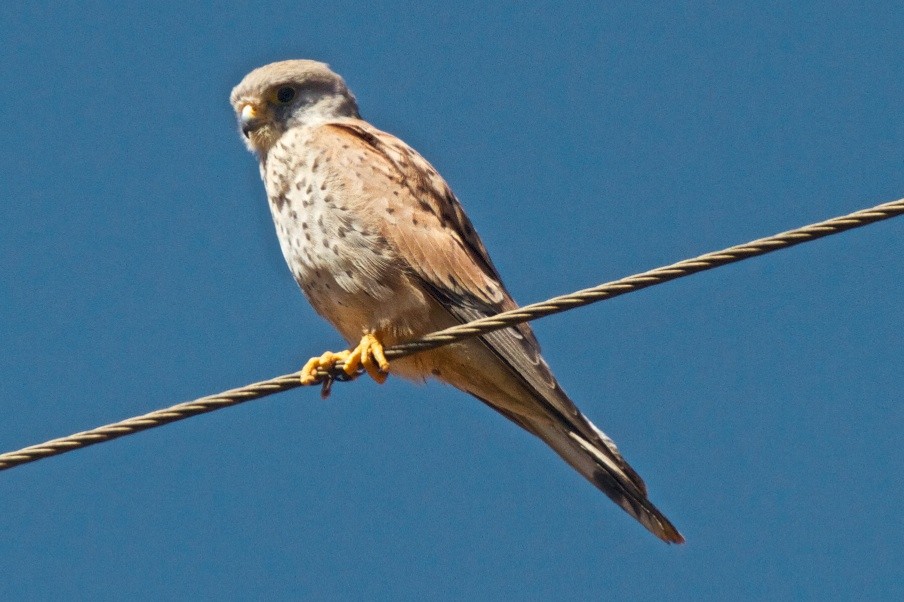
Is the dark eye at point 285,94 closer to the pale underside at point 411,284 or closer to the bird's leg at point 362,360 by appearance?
the pale underside at point 411,284

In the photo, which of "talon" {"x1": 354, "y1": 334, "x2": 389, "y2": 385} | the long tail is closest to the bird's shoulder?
"talon" {"x1": 354, "y1": 334, "x2": 389, "y2": 385}

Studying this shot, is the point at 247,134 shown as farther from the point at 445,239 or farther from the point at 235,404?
the point at 235,404

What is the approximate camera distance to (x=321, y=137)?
570cm

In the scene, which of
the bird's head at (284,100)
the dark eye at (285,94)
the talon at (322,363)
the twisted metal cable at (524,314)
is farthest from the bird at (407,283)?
the twisted metal cable at (524,314)

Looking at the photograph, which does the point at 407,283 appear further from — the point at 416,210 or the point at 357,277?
the point at 416,210

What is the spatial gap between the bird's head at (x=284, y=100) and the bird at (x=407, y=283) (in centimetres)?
27

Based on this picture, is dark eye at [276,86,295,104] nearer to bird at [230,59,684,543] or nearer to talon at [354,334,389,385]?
bird at [230,59,684,543]

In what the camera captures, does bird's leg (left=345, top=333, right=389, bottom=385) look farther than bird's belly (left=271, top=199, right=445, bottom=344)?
No

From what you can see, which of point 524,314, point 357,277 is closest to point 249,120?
point 357,277

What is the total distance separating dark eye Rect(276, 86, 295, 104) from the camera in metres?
6.09

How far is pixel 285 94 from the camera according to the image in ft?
20.0

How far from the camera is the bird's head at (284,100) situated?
5977 millimetres

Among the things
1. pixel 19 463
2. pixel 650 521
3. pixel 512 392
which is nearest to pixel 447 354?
pixel 512 392

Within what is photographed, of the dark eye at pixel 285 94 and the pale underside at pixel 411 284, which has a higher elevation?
the dark eye at pixel 285 94
